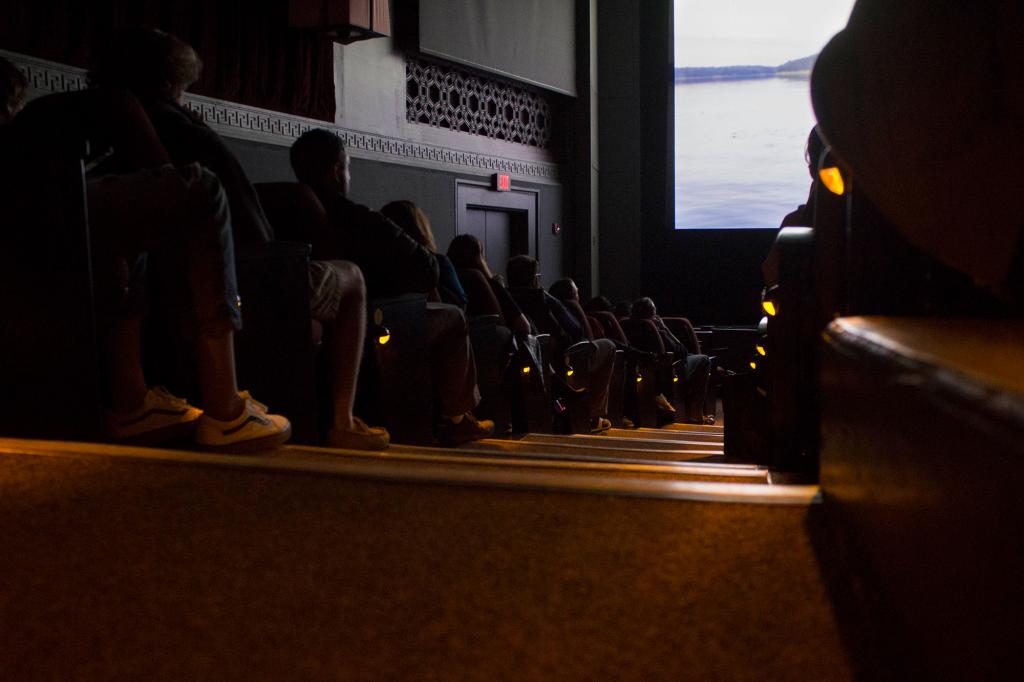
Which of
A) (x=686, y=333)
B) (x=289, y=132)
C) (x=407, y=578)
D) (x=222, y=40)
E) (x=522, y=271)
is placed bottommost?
(x=686, y=333)

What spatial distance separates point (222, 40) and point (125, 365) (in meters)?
4.67

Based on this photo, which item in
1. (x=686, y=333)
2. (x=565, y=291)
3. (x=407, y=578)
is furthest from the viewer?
(x=686, y=333)

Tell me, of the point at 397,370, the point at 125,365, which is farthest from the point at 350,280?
the point at 125,365

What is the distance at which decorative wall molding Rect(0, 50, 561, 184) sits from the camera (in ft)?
16.3

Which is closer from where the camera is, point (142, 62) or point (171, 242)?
point (171, 242)

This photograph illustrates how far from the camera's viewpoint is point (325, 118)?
23.3 ft

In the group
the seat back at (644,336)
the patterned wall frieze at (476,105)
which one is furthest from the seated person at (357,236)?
the patterned wall frieze at (476,105)

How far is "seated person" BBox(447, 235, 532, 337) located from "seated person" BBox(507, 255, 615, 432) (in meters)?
0.66

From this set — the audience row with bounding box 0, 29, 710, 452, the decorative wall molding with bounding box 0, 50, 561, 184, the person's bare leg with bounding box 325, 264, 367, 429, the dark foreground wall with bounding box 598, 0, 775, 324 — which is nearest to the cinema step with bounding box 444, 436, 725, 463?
the person's bare leg with bounding box 325, 264, 367, 429

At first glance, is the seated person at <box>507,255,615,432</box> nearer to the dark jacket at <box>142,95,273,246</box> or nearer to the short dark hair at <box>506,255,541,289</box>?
the short dark hair at <box>506,255,541,289</box>

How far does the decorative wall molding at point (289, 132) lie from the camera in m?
4.97

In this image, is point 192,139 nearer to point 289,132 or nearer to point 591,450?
point 591,450

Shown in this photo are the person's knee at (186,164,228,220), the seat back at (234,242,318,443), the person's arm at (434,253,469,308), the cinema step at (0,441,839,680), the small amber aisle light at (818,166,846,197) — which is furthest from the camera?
the person's arm at (434,253,469,308)

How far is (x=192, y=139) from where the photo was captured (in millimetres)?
2096
